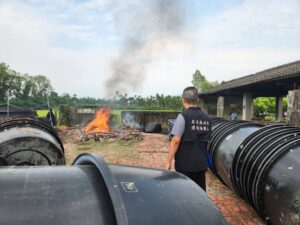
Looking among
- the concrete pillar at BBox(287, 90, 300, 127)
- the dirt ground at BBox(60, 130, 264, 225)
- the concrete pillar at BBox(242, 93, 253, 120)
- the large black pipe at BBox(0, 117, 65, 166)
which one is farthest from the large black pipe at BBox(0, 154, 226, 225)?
the concrete pillar at BBox(242, 93, 253, 120)

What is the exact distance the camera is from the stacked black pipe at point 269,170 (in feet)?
12.4

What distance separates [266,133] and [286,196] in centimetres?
172

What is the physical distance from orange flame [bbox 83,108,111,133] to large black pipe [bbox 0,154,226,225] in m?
16.3

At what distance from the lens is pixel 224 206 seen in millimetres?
5691

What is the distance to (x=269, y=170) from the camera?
4316 millimetres

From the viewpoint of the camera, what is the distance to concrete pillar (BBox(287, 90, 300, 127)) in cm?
A: 984

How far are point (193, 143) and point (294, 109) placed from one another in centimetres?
710

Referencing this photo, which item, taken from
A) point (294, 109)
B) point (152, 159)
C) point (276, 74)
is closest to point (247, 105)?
point (276, 74)

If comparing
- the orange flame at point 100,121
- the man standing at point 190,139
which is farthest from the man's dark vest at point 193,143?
the orange flame at point 100,121

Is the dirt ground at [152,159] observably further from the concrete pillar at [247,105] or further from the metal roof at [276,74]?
the concrete pillar at [247,105]

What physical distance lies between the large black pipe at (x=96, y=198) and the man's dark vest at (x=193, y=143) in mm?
2381

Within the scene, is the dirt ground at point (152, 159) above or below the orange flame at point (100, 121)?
below

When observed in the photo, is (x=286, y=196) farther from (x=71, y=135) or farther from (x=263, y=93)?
(x=263, y=93)

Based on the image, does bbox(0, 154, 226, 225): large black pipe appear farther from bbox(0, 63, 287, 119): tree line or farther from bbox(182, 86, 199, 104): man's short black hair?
bbox(0, 63, 287, 119): tree line
